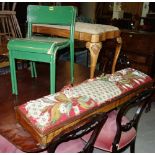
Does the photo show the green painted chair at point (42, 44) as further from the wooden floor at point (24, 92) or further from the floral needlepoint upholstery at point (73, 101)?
the floral needlepoint upholstery at point (73, 101)

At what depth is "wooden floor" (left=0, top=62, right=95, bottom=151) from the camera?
4.33ft

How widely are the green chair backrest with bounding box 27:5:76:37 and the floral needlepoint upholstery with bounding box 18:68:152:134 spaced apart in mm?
669

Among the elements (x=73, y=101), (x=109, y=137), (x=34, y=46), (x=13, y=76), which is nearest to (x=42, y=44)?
(x=34, y=46)

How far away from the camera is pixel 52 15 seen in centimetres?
205

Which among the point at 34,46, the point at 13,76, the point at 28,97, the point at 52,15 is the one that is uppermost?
the point at 52,15

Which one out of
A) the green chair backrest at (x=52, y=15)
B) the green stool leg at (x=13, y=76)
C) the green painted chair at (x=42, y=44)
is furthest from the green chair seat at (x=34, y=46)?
the green chair backrest at (x=52, y=15)

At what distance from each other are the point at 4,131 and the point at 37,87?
76cm

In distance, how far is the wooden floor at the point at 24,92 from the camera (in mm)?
1320

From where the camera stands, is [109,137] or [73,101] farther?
[109,137]

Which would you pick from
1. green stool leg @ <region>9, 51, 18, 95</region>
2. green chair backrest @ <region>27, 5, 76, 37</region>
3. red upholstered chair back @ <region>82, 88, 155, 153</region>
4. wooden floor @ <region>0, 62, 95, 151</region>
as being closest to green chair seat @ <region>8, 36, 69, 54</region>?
green stool leg @ <region>9, 51, 18, 95</region>

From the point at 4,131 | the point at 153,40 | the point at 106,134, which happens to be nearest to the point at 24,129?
the point at 4,131

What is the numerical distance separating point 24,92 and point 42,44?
1.84ft

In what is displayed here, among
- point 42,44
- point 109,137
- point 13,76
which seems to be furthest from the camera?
point 13,76

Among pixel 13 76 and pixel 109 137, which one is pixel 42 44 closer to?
pixel 13 76
